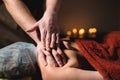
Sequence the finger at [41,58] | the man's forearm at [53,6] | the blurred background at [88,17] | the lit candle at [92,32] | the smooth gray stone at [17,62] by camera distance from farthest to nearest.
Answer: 1. the blurred background at [88,17]
2. the lit candle at [92,32]
3. the man's forearm at [53,6]
4. the finger at [41,58]
5. the smooth gray stone at [17,62]

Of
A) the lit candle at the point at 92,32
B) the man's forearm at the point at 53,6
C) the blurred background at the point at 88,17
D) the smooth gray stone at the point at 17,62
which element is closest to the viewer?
the smooth gray stone at the point at 17,62

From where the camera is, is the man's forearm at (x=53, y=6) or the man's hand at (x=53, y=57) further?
the man's forearm at (x=53, y=6)

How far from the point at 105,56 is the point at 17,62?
1.45ft

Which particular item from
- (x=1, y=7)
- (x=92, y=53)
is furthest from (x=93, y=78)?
(x=1, y=7)

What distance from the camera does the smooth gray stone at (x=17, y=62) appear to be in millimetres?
946

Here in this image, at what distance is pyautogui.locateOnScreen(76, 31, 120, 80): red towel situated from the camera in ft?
3.11

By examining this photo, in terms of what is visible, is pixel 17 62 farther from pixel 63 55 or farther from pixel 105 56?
pixel 105 56

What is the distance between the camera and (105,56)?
1145mm

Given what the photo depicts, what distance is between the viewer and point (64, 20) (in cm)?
314

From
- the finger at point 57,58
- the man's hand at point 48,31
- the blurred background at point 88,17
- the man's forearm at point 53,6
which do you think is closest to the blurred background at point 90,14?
the blurred background at point 88,17

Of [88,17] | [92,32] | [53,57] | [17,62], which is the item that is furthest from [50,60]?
[88,17]

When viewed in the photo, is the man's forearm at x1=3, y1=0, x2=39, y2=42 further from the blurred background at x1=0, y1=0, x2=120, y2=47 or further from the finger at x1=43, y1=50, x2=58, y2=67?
the blurred background at x1=0, y1=0, x2=120, y2=47

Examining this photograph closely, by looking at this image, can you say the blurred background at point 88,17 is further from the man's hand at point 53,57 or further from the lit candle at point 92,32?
the man's hand at point 53,57

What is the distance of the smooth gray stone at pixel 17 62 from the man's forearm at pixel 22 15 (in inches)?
6.6
